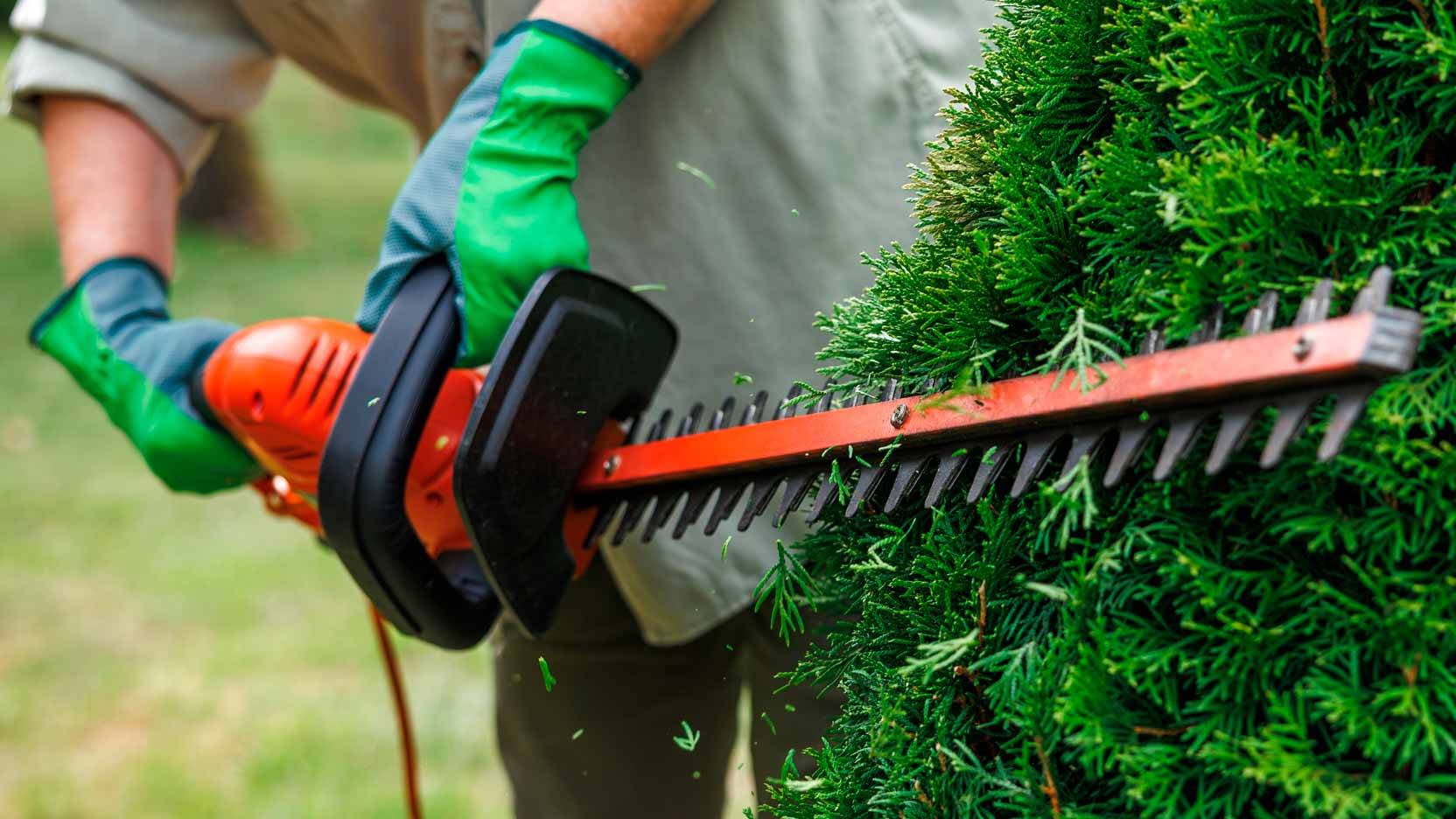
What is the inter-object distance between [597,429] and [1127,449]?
0.63 m

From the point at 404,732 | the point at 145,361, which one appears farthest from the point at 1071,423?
the point at 404,732

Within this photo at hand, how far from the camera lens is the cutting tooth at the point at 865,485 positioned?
918 millimetres

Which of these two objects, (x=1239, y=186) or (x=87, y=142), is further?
(x=87, y=142)

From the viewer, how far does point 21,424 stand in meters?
6.83

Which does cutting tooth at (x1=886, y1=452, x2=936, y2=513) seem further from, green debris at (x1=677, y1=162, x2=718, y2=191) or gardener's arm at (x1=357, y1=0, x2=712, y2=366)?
green debris at (x1=677, y1=162, x2=718, y2=191)

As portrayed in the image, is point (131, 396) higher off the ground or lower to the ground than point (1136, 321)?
lower

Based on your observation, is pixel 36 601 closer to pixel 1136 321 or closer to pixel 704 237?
pixel 704 237

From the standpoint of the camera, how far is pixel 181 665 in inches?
159

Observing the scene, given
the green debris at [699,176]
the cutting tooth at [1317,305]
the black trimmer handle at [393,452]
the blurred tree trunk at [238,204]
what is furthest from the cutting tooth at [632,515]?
the blurred tree trunk at [238,204]

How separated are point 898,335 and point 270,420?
0.75 metres

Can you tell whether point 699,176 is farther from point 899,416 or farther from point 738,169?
point 899,416

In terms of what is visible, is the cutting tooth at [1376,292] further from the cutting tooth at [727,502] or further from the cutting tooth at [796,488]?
the cutting tooth at [727,502]

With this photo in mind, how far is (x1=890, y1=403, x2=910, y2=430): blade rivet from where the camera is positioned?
0.88m

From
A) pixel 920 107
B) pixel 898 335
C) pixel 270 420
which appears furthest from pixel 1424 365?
pixel 270 420
